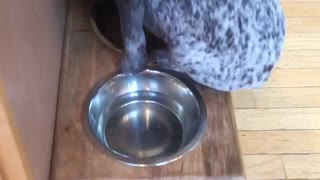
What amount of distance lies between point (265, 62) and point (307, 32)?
24.2 inches

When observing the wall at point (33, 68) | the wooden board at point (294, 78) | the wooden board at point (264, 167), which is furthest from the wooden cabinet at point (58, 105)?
the wooden board at point (294, 78)

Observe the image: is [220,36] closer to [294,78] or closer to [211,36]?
[211,36]

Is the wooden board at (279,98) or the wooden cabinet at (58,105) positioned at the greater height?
the wooden cabinet at (58,105)

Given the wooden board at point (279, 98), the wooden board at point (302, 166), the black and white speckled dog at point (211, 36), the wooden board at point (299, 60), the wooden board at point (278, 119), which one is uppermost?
the black and white speckled dog at point (211, 36)

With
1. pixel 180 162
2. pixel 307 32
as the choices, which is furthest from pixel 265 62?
pixel 307 32

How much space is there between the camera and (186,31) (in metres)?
0.92

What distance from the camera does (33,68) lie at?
732 mm

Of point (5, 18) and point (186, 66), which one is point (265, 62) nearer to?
point (186, 66)

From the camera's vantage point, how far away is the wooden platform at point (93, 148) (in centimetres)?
88

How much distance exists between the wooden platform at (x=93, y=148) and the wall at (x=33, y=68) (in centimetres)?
2

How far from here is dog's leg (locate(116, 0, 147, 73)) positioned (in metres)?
0.92

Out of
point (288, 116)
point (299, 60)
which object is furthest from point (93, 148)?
point (299, 60)

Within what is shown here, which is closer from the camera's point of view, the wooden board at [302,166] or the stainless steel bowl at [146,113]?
the stainless steel bowl at [146,113]

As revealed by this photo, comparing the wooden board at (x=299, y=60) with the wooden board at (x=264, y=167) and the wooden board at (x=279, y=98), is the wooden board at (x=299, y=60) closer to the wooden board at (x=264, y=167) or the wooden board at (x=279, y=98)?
the wooden board at (x=279, y=98)
